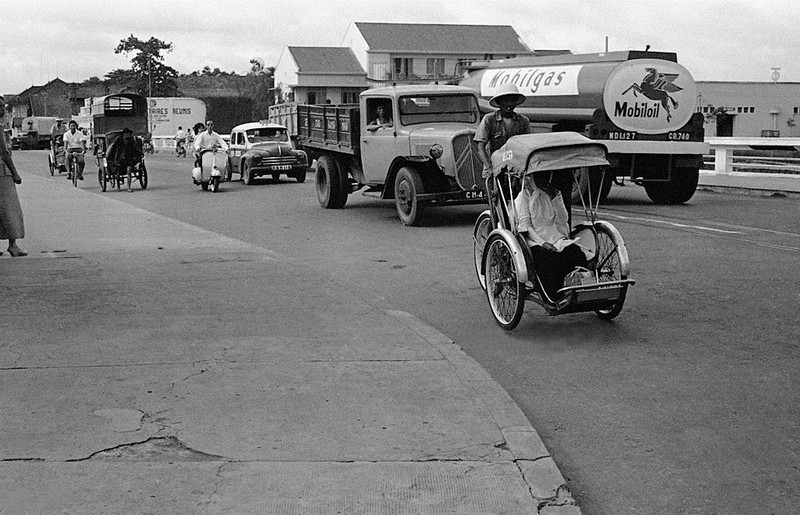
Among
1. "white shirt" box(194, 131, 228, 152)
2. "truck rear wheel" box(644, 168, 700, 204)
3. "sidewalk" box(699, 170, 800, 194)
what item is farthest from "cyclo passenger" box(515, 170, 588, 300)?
"white shirt" box(194, 131, 228, 152)

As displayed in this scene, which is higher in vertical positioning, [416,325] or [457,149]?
[457,149]

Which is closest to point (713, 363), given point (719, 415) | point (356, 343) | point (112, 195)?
point (719, 415)

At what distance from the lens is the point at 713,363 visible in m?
7.31

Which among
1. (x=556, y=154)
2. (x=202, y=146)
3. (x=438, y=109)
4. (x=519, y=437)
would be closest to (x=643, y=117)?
(x=438, y=109)

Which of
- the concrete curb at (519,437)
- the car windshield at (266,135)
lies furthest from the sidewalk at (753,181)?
the concrete curb at (519,437)

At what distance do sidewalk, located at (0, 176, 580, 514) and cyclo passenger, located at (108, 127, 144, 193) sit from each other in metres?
18.2

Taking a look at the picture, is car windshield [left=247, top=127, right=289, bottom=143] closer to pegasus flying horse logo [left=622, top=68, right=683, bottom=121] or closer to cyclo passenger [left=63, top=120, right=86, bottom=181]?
cyclo passenger [left=63, top=120, right=86, bottom=181]

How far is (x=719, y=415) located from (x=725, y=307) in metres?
3.28

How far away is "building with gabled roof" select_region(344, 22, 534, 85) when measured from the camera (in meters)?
87.0

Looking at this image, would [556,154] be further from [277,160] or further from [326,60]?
[326,60]

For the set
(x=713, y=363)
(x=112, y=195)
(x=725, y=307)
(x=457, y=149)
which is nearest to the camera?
(x=713, y=363)

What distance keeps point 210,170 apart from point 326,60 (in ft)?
212

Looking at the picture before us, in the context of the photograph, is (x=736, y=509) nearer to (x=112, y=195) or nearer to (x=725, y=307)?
(x=725, y=307)

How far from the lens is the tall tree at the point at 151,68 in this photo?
369 feet
